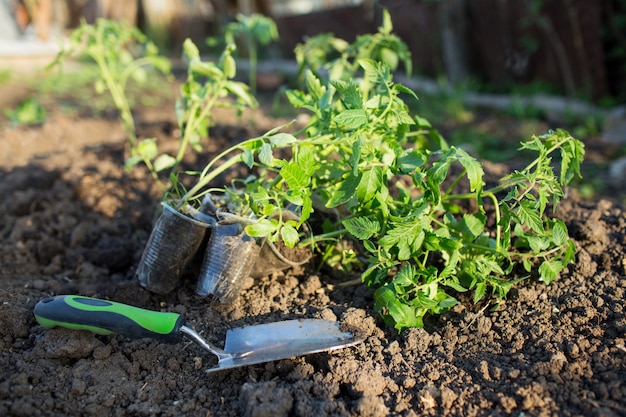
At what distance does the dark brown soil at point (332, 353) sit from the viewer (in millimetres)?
1519

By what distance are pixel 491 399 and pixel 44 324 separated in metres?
1.33

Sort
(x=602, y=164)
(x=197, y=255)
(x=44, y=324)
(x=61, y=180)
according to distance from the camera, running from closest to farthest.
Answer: (x=44, y=324), (x=197, y=255), (x=61, y=180), (x=602, y=164)

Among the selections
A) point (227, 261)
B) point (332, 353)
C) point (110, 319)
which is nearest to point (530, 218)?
point (332, 353)

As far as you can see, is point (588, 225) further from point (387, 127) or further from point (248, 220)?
point (248, 220)

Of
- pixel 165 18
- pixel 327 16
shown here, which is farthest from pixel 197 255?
pixel 165 18

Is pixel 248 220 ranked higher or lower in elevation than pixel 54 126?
higher

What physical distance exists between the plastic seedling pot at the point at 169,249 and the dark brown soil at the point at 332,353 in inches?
2.8

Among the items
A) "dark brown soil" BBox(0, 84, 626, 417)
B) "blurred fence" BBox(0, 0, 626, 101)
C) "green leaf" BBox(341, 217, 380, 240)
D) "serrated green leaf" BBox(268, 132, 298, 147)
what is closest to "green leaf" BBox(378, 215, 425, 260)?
"green leaf" BBox(341, 217, 380, 240)

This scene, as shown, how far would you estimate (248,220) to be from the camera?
73.1 inches

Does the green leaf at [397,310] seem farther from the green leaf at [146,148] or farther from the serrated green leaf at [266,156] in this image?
the green leaf at [146,148]

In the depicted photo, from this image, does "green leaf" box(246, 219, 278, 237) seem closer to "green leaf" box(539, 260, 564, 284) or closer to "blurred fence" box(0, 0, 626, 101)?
"green leaf" box(539, 260, 564, 284)

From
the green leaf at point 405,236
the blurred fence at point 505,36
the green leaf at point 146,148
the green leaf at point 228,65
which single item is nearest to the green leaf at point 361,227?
the green leaf at point 405,236

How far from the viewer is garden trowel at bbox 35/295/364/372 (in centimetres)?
165

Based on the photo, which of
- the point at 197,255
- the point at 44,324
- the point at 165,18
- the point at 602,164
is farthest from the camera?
the point at 165,18
